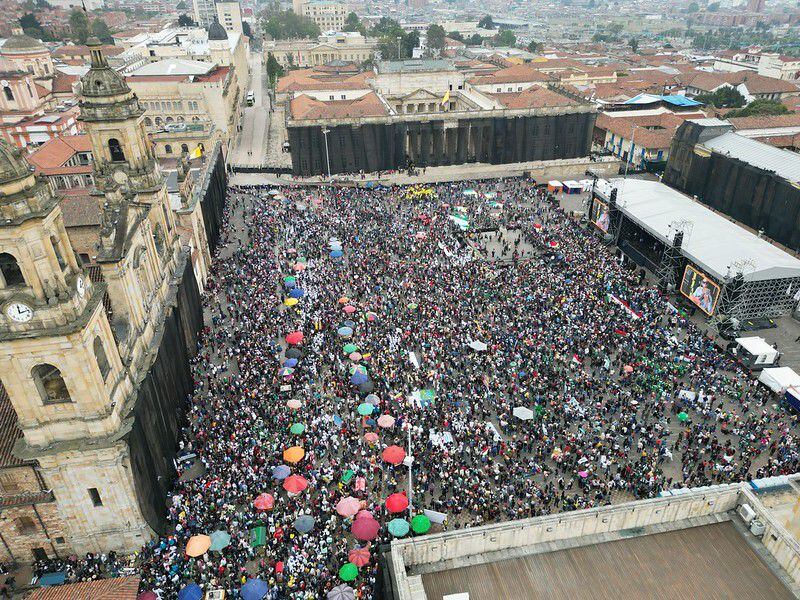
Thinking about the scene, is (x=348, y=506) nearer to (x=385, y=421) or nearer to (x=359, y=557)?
(x=359, y=557)

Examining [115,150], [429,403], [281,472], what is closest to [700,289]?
[429,403]

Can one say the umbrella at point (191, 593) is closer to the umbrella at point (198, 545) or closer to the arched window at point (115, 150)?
the umbrella at point (198, 545)

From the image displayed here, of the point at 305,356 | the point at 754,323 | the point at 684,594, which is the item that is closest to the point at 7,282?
the point at 305,356

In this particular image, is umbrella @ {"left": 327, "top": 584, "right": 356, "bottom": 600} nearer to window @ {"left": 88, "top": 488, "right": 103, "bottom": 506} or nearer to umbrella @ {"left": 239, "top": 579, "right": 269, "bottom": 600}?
umbrella @ {"left": 239, "top": 579, "right": 269, "bottom": 600}

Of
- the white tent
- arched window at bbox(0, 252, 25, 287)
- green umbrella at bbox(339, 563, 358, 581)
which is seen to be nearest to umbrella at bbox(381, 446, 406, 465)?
green umbrella at bbox(339, 563, 358, 581)

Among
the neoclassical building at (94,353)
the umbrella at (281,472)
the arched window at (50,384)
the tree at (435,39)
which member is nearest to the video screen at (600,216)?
the umbrella at (281,472)

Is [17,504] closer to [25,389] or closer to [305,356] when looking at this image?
[25,389]
